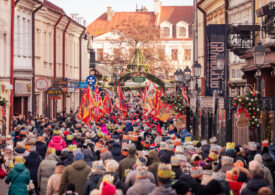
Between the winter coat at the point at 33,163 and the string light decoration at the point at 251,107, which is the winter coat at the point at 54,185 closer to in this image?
the winter coat at the point at 33,163

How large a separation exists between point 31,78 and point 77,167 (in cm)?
3036

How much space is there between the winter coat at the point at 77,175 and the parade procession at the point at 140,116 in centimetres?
2

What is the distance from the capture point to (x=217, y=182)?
10258 millimetres

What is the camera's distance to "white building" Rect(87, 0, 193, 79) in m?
112

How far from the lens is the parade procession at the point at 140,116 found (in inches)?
492

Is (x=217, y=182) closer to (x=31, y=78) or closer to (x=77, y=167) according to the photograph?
(x=77, y=167)

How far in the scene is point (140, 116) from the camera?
48.5m

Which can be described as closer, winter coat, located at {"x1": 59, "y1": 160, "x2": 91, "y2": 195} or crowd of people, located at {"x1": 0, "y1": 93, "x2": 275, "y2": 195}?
crowd of people, located at {"x1": 0, "y1": 93, "x2": 275, "y2": 195}

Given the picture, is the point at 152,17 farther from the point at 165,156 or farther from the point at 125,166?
the point at 125,166

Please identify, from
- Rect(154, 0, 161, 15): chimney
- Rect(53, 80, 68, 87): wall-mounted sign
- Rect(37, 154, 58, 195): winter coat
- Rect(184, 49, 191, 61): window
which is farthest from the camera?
Rect(154, 0, 161, 15): chimney

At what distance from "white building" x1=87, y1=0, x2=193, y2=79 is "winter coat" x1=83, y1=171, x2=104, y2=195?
96655 mm

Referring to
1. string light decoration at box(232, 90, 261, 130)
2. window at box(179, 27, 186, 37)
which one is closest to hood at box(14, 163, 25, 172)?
string light decoration at box(232, 90, 261, 130)

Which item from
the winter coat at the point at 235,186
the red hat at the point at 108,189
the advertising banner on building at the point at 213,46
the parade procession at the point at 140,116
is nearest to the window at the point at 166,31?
the parade procession at the point at 140,116

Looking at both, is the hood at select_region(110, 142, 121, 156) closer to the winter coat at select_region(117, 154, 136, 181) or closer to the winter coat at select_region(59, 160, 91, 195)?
the winter coat at select_region(117, 154, 136, 181)
